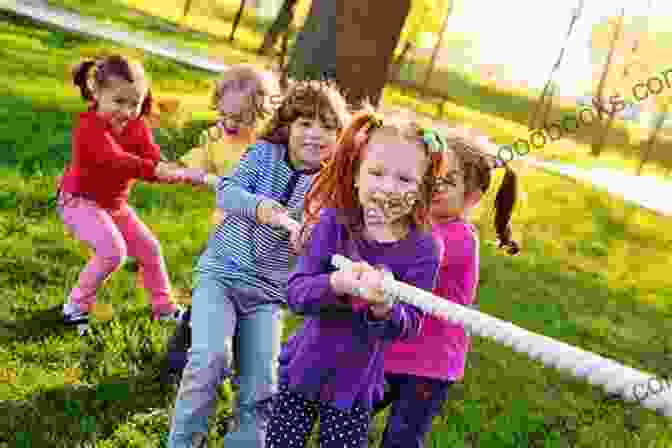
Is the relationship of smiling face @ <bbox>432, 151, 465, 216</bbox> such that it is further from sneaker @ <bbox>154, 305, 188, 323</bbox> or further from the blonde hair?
sneaker @ <bbox>154, 305, 188, 323</bbox>

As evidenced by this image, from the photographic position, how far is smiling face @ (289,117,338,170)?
3.04m

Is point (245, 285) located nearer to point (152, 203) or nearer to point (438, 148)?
point (438, 148)

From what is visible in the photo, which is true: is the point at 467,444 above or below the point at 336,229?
below

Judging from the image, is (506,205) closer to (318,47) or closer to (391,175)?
(391,175)

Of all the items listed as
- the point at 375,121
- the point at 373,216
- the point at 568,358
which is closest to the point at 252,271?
the point at 373,216

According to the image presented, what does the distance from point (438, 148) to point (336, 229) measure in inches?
17.3

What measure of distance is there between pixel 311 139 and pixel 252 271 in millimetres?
619

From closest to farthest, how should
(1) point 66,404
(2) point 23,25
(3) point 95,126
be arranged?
(1) point 66,404, (3) point 95,126, (2) point 23,25

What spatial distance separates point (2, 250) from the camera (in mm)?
4484

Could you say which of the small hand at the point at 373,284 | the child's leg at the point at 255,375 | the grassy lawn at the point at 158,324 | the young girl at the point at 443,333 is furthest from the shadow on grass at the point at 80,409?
the small hand at the point at 373,284

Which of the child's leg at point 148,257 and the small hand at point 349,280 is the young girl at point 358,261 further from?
the child's leg at point 148,257

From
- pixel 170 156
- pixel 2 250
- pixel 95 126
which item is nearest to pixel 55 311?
pixel 2 250

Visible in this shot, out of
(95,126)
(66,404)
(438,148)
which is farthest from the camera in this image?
(95,126)

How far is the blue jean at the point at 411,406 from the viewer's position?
9.07 ft
